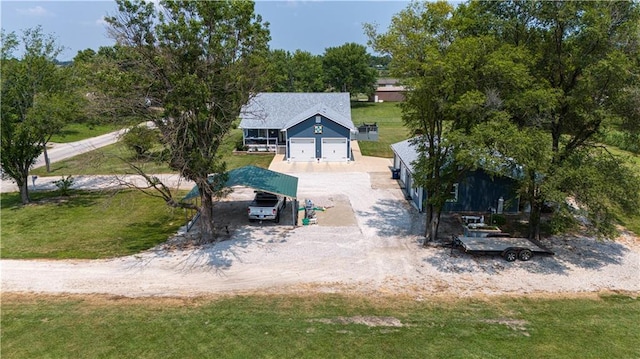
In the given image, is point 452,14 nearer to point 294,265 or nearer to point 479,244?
point 479,244

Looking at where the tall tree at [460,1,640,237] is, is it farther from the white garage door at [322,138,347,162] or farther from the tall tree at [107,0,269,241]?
the white garage door at [322,138,347,162]

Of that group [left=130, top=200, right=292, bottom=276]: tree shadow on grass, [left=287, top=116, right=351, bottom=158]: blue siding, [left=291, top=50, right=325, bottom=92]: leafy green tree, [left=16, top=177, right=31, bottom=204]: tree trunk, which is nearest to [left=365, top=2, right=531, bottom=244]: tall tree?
[left=130, top=200, right=292, bottom=276]: tree shadow on grass


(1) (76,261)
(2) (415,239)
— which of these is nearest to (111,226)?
(1) (76,261)

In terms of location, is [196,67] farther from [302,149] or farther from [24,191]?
[302,149]

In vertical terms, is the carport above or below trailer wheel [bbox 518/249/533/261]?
above

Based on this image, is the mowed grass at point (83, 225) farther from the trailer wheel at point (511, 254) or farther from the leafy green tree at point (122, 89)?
the trailer wheel at point (511, 254)

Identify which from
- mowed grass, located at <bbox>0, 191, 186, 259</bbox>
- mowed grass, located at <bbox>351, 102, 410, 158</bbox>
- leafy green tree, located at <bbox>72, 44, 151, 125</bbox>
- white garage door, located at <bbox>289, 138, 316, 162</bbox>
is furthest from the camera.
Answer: mowed grass, located at <bbox>351, 102, 410, 158</bbox>

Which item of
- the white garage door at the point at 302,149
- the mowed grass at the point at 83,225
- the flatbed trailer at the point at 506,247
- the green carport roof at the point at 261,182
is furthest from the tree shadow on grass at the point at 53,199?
the flatbed trailer at the point at 506,247
